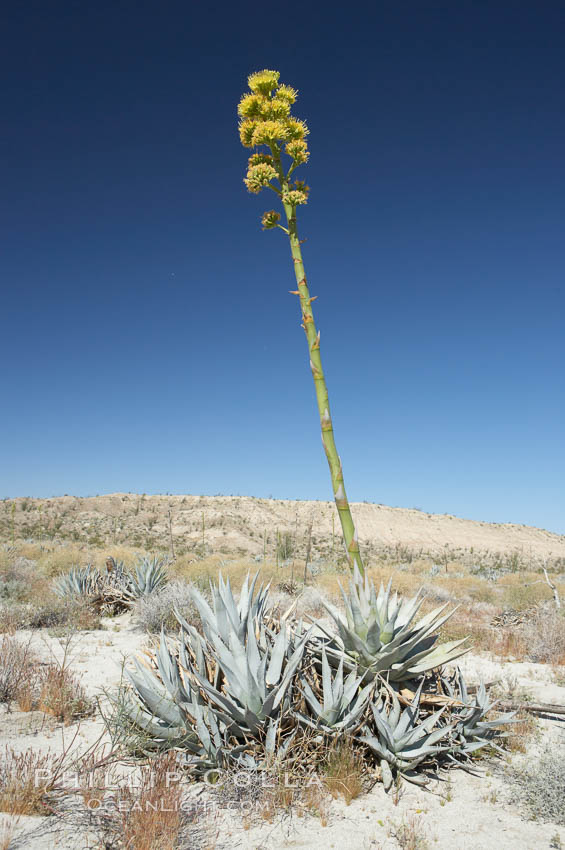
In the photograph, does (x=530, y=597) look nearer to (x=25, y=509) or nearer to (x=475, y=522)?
(x=25, y=509)

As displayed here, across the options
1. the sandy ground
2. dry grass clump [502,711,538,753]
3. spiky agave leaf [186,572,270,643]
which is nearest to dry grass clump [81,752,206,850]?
the sandy ground

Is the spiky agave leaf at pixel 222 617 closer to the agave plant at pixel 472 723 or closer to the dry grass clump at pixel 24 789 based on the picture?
the dry grass clump at pixel 24 789

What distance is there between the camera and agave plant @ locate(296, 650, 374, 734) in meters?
3.37

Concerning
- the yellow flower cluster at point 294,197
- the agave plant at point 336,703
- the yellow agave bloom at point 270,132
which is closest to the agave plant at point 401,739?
the agave plant at point 336,703

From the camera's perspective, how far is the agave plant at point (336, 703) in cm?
337

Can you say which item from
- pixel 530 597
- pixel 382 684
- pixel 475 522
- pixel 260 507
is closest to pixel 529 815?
pixel 382 684

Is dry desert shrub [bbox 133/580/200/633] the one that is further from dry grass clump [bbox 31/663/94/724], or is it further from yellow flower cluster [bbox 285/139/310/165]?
yellow flower cluster [bbox 285/139/310/165]

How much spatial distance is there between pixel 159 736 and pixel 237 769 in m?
Answer: 0.66

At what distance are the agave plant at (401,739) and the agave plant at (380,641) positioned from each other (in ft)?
0.64

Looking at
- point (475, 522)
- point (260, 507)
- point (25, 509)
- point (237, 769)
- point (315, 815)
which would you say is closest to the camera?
point (315, 815)

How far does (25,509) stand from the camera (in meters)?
41.0

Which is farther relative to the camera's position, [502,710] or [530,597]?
[530,597]

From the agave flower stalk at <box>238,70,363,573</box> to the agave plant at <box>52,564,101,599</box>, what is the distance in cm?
747

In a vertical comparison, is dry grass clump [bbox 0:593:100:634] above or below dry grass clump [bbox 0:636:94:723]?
above
